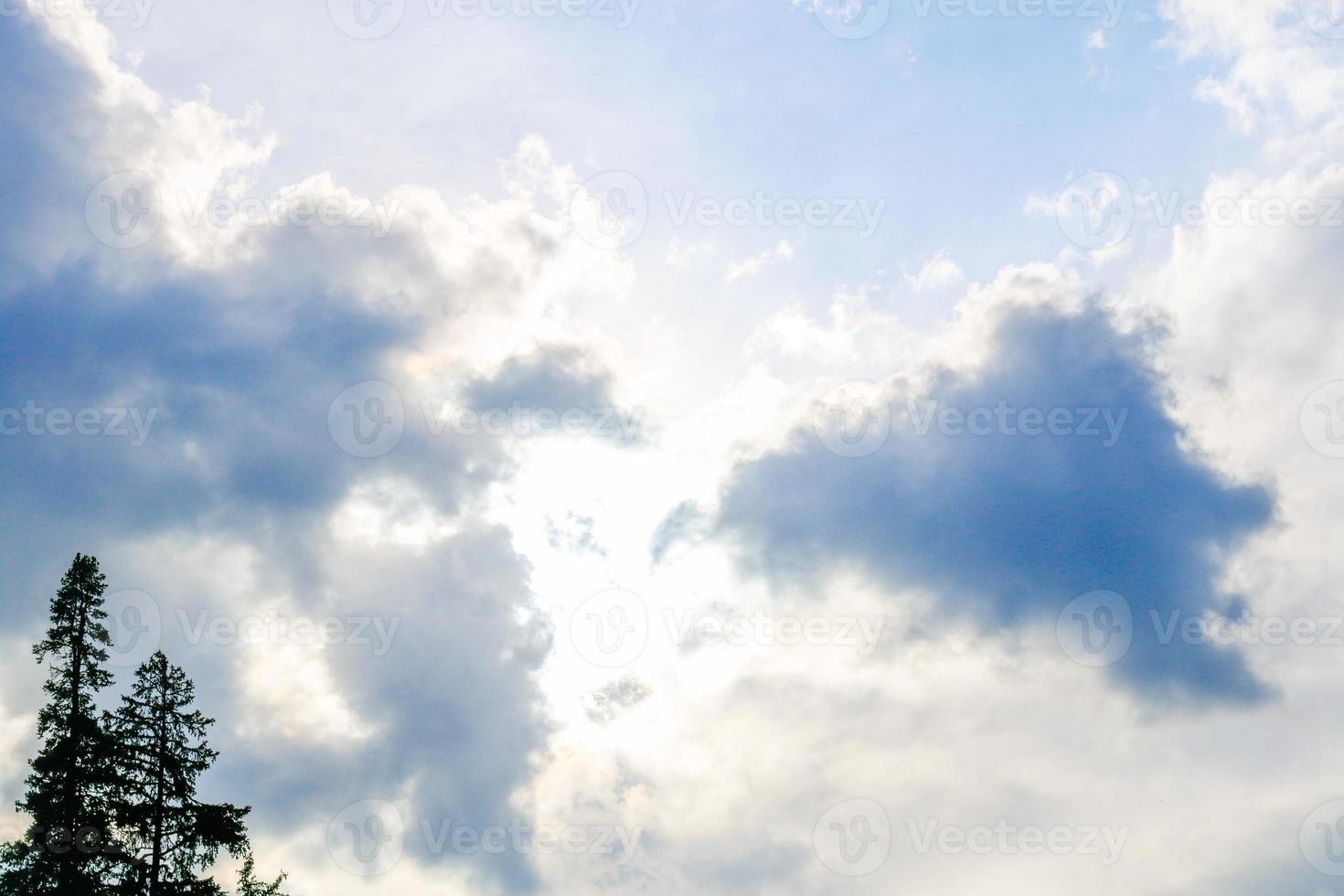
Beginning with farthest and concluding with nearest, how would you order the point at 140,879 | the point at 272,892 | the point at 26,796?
1. the point at 272,892
2. the point at 26,796
3. the point at 140,879

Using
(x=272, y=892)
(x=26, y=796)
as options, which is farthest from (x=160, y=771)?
(x=272, y=892)

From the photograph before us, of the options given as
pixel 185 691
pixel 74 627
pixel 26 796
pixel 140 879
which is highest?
pixel 74 627

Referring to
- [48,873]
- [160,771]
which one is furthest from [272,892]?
[160,771]

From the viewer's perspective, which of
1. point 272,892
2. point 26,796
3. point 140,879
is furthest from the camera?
point 272,892

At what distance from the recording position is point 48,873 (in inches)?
1077

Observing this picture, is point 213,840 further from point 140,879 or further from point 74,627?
point 74,627

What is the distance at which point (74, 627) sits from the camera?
2783cm

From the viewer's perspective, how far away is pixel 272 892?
4378 cm

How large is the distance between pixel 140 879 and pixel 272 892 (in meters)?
20.9

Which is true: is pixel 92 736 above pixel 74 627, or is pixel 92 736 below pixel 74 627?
below

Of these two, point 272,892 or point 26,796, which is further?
point 272,892

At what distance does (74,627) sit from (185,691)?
4193 mm

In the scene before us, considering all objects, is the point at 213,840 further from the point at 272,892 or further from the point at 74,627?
the point at 272,892

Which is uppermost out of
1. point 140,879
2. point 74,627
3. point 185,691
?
point 74,627
